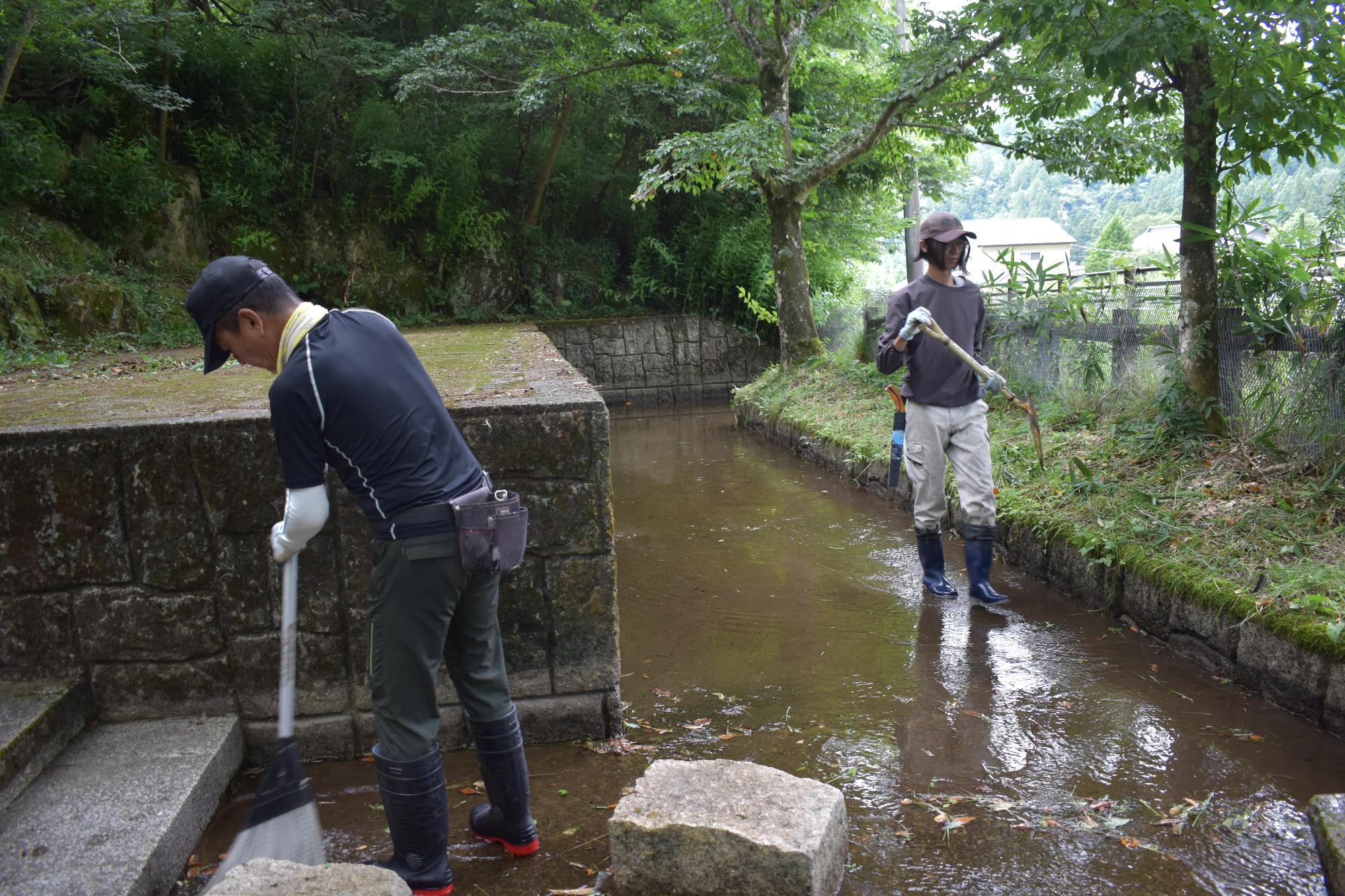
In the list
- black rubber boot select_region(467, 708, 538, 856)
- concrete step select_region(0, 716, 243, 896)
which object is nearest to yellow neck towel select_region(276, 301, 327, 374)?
black rubber boot select_region(467, 708, 538, 856)

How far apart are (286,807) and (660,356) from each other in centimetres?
1467

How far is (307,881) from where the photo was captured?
2.20 metres

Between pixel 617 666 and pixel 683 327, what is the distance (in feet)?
45.2

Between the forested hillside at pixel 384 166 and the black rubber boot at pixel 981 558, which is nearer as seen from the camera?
the black rubber boot at pixel 981 558

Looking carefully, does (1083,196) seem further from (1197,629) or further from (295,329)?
(295,329)

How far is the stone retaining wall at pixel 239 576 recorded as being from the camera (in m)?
3.12

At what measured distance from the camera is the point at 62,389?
5137mm

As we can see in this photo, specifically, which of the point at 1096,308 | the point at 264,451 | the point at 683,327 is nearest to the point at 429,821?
the point at 264,451

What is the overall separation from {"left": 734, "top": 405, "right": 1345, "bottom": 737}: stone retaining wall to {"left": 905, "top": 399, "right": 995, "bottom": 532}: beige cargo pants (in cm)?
56

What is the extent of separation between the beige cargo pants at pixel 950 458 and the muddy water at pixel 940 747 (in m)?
0.47

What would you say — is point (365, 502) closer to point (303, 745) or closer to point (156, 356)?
point (303, 745)

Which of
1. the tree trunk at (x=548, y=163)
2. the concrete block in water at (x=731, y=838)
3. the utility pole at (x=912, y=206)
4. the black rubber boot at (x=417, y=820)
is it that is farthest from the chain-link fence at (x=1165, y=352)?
the tree trunk at (x=548, y=163)

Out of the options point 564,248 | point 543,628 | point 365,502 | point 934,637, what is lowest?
point 934,637

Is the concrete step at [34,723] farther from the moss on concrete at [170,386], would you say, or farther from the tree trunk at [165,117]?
the tree trunk at [165,117]
